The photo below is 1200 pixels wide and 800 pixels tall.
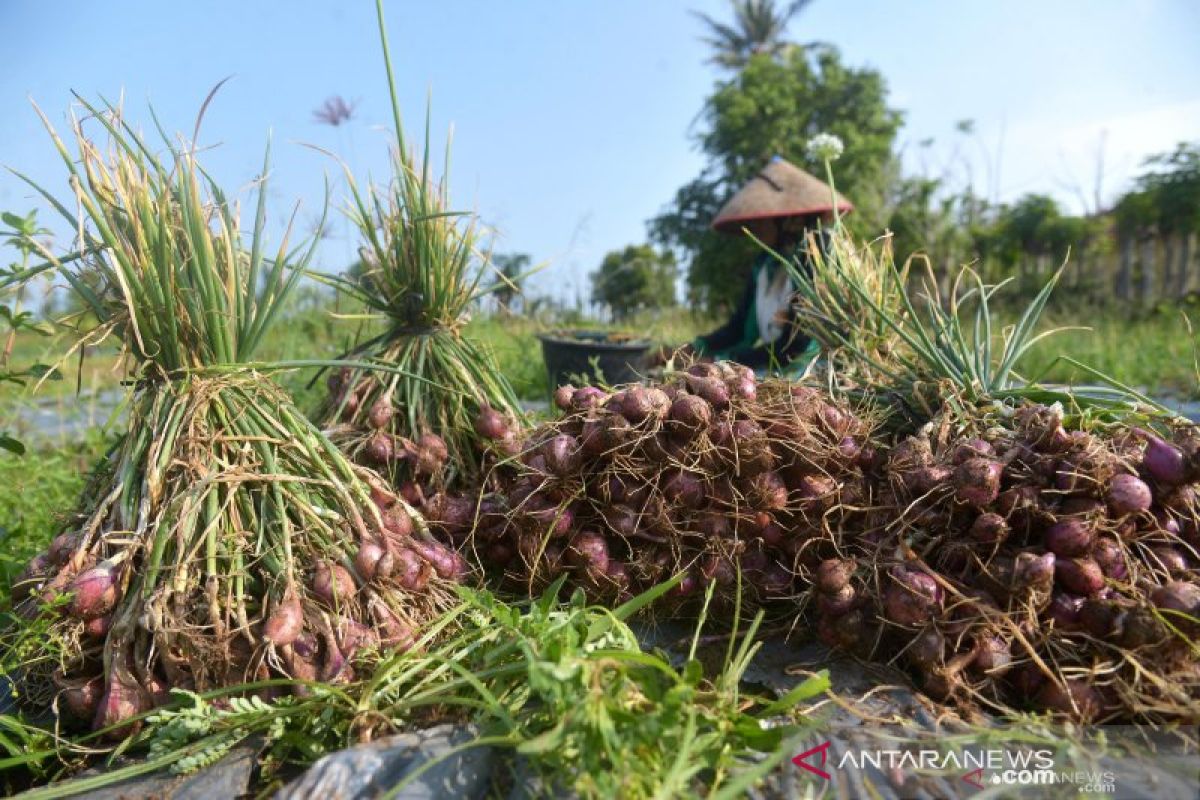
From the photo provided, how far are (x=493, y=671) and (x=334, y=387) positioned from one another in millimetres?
1030

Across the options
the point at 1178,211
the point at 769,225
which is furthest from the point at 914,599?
the point at 1178,211

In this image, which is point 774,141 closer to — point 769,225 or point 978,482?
point 769,225

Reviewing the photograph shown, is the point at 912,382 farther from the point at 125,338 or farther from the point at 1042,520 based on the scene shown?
the point at 125,338

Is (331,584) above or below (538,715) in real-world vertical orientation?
above

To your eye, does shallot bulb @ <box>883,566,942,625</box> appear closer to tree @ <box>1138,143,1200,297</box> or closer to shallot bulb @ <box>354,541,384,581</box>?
shallot bulb @ <box>354,541,384,581</box>

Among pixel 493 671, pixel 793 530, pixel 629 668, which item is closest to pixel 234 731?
pixel 493 671

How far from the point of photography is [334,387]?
1824 mm

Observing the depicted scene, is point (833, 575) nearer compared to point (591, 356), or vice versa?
point (833, 575)

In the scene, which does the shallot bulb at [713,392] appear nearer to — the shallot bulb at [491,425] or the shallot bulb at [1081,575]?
the shallot bulb at [491,425]

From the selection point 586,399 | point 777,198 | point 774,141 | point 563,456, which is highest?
point 774,141

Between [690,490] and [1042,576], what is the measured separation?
621 millimetres

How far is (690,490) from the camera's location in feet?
4.61

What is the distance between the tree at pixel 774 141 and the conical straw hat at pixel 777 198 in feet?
34.3

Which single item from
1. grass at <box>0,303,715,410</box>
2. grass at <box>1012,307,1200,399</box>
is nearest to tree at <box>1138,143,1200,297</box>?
grass at <box>1012,307,1200,399</box>
